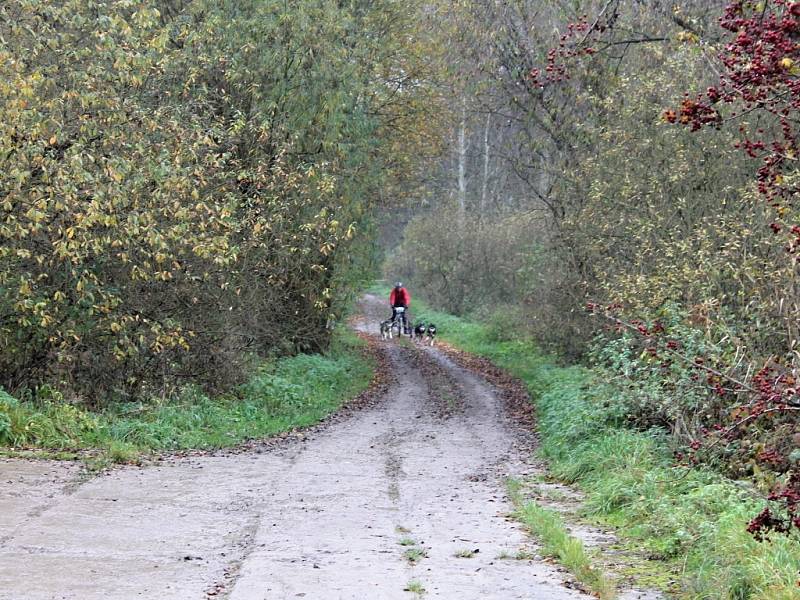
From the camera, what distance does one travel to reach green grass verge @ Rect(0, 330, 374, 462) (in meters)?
12.9

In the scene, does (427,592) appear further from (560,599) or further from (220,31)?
(220,31)

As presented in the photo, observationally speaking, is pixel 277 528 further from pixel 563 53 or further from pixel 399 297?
pixel 399 297

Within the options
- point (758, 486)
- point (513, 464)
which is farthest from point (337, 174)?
point (758, 486)

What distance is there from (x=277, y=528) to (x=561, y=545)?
276 centimetres

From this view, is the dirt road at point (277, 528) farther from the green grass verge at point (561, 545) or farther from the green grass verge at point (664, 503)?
the green grass verge at point (664, 503)

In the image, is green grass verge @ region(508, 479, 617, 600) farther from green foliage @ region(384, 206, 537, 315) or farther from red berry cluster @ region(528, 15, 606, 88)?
green foliage @ region(384, 206, 537, 315)

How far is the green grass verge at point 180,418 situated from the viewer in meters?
12.9

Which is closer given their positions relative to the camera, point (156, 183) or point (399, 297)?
point (156, 183)

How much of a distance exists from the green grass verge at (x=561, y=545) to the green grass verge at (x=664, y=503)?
537 mm

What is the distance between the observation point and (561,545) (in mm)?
8516

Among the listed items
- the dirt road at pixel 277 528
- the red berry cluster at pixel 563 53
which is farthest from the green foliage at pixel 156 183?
the red berry cluster at pixel 563 53

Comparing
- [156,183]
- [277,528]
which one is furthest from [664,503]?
[156,183]

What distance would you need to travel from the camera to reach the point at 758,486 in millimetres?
9422

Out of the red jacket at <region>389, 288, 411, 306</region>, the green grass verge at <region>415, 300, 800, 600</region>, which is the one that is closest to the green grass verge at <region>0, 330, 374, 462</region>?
the green grass verge at <region>415, 300, 800, 600</region>
